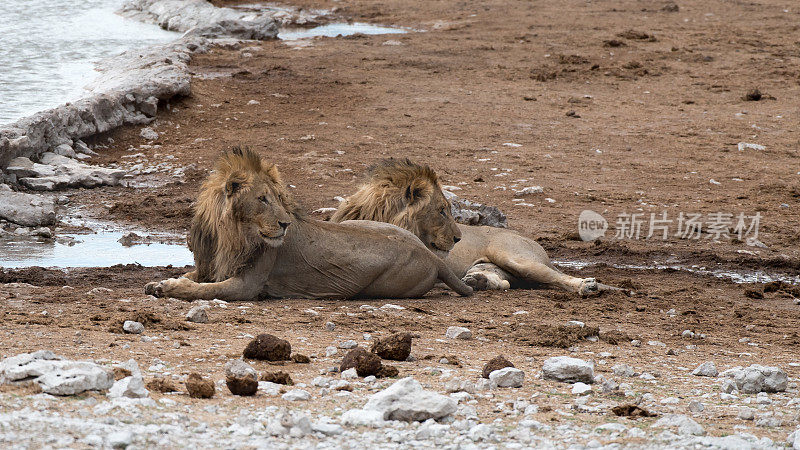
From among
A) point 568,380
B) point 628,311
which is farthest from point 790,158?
point 568,380

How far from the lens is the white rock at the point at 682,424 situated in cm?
441

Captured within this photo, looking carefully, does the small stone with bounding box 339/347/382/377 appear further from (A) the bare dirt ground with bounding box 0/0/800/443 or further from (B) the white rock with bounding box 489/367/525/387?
(B) the white rock with bounding box 489/367/525/387

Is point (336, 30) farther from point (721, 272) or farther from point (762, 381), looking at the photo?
point (762, 381)

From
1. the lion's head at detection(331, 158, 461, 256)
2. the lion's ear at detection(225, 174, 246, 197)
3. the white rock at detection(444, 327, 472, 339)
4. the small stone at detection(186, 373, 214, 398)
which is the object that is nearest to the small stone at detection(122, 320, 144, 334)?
the small stone at detection(186, 373, 214, 398)

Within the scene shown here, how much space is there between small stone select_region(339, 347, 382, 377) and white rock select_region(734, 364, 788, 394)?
183cm

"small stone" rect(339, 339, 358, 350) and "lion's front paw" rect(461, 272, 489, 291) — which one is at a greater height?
"small stone" rect(339, 339, 358, 350)

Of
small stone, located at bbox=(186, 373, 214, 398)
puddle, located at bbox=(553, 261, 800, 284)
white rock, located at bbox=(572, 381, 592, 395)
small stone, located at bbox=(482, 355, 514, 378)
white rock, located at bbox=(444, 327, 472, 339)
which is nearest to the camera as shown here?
small stone, located at bbox=(186, 373, 214, 398)

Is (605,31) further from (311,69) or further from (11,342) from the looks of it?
(11,342)

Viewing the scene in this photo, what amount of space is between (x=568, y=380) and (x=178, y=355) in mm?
1988

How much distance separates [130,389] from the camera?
441 cm

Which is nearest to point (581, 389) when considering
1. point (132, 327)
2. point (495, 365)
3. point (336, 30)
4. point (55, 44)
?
point (495, 365)

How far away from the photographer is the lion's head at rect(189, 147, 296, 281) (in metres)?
7.59

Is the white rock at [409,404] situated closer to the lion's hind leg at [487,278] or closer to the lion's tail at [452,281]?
the lion's tail at [452,281]

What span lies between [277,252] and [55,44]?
16604 millimetres
